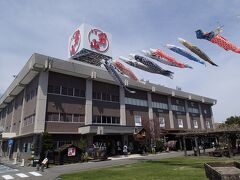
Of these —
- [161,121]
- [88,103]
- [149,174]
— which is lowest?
[149,174]

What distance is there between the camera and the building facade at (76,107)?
3666 cm

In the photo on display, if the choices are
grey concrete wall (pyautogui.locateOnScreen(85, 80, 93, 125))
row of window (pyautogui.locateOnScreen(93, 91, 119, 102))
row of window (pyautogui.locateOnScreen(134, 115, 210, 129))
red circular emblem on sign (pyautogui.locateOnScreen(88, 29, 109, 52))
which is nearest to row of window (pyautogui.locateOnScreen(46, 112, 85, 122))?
grey concrete wall (pyautogui.locateOnScreen(85, 80, 93, 125))

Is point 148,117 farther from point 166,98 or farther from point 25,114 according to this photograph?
point 25,114

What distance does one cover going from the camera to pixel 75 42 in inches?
1801

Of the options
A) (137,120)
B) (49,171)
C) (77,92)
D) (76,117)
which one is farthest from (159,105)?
(49,171)

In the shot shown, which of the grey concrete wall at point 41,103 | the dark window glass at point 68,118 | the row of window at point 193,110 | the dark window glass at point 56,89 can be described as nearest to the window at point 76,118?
the dark window glass at point 68,118

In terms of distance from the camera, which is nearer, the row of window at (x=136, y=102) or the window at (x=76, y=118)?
the window at (x=76, y=118)

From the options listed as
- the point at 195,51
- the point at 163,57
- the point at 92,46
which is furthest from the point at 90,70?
the point at 195,51

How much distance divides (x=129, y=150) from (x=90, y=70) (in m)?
16.6

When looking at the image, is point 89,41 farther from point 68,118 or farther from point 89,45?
point 68,118

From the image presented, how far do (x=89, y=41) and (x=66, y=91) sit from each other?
10264mm

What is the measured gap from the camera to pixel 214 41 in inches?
593

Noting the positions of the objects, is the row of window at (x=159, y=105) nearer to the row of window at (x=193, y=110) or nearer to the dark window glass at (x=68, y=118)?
the row of window at (x=193, y=110)

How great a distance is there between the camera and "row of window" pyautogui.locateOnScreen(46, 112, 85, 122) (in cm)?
3670
